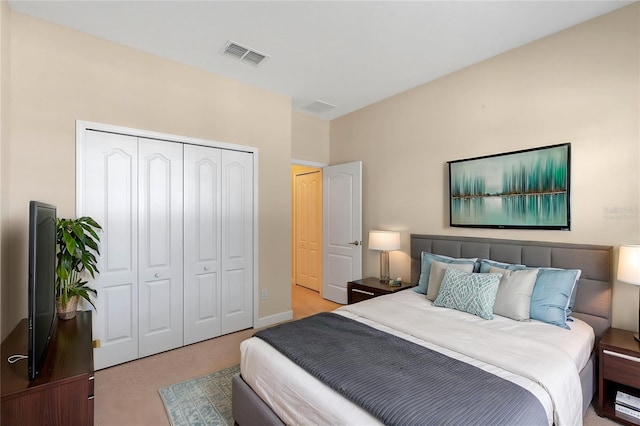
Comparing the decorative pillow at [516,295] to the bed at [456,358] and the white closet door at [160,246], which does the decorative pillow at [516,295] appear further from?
the white closet door at [160,246]

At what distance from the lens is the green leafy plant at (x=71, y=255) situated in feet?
7.29

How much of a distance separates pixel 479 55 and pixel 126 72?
3.35 m

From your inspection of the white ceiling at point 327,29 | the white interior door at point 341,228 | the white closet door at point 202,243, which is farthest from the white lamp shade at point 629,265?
the white closet door at point 202,243

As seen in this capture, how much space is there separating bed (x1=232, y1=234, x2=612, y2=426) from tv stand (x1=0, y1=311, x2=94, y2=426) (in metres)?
0.80

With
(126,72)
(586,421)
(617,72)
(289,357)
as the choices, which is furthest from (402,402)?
(126,72)

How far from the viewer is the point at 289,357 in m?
1.74

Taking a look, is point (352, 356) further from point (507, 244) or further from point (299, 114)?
point (299, 114)

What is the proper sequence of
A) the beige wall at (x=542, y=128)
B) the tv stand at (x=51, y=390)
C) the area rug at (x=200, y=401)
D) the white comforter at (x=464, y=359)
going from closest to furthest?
1. the tv stand at (x=51, y=390)
2. the white comforter at (x=464, y=359)
3. the area rug at (x=200, y=401)
4. the beige wall at (x=542, y=128)

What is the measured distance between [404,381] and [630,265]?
180 centimetres

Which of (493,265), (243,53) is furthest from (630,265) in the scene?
(243,53)

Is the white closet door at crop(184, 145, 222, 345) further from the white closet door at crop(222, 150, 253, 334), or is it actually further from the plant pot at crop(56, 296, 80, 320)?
the plant pot at crop(56, 296, 80, 320)

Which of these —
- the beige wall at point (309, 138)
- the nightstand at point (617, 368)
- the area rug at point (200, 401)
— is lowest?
the area rug at point (200, 401)

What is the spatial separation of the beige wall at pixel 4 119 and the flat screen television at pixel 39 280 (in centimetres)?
62

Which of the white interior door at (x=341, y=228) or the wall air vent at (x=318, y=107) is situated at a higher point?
the wall air vent at (x=318, y=107)
